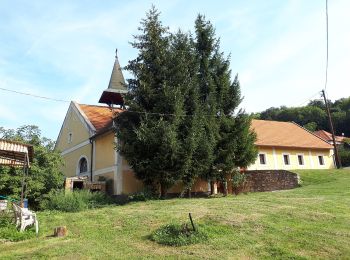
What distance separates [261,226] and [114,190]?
516 inches

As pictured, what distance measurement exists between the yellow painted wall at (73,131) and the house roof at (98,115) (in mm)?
759

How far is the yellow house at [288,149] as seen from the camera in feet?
115

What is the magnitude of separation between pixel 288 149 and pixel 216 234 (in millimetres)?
27364

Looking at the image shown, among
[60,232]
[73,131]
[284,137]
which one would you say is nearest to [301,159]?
[284,137]

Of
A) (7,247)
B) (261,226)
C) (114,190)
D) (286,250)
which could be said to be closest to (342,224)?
(261,226)

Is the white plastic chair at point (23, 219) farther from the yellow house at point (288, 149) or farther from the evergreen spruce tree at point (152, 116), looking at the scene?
the yellow house at point (288, 149)

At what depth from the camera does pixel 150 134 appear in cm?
1948

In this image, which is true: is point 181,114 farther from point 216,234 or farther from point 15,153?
point 216,234

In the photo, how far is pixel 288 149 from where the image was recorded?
36.5 metres

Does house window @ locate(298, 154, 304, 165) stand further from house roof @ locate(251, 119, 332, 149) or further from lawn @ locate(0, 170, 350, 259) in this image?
lawn @ locate(0, 170, 350, 259)

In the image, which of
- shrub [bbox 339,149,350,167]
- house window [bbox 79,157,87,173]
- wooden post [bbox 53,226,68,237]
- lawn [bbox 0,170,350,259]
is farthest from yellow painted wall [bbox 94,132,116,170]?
shrub [bbox 339,149,350,167]

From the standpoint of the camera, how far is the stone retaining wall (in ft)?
86.9

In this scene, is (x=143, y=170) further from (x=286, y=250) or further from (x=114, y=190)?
(x=286, y=250)

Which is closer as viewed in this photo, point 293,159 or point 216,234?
point 216,234
